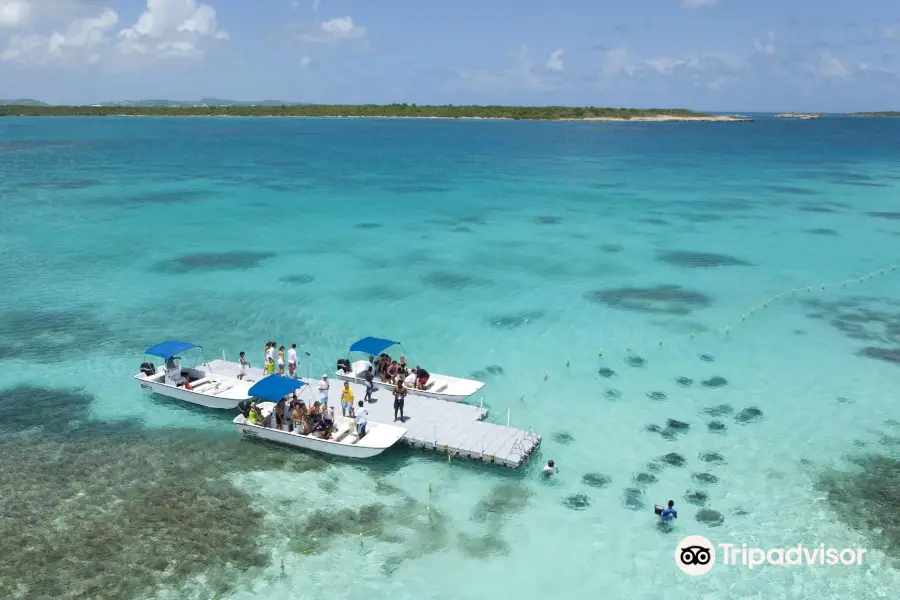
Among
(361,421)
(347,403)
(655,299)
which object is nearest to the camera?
(361,421)

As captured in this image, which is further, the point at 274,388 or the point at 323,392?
the point at 323,392

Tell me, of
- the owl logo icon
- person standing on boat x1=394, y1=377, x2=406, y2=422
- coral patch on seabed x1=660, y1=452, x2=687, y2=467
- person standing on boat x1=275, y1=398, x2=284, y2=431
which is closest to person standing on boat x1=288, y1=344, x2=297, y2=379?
person standing on boat x1=275, y1=398, x2=284, y2=431

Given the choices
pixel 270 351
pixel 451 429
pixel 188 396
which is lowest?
pixel 451 429

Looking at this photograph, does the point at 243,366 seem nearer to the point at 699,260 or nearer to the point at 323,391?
the point at 323,391

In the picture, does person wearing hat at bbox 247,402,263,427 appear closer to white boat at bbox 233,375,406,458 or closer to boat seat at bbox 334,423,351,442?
white boat at bbox 233,375,406,458

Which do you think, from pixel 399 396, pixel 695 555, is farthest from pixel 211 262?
pixel 695 555

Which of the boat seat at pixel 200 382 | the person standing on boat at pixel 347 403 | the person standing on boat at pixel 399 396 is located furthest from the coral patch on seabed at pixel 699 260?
the boat seat at pixel 200 382

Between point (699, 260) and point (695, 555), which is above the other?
point (699, 260)

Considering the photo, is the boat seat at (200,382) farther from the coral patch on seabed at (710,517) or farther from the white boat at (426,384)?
the coral patch on seabed at (710,517)
